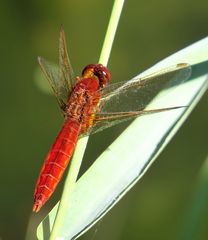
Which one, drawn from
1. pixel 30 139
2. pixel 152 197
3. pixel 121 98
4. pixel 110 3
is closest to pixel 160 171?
pixel 152 197

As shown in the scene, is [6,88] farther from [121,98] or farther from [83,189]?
[83,189]

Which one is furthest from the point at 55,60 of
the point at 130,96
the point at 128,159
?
the point at 128,159

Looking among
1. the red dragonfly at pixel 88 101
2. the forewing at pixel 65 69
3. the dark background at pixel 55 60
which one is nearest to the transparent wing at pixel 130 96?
the red dragonfly at pixel 88 101

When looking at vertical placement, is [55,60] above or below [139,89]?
above

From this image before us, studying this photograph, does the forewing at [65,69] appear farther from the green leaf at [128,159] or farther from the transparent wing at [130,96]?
the green leaf at [128,159]

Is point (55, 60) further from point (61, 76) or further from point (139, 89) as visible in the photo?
point (139, 89)

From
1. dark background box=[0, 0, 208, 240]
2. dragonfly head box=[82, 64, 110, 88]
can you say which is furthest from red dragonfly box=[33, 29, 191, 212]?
dark background box=[0, 0, 208, 240]
